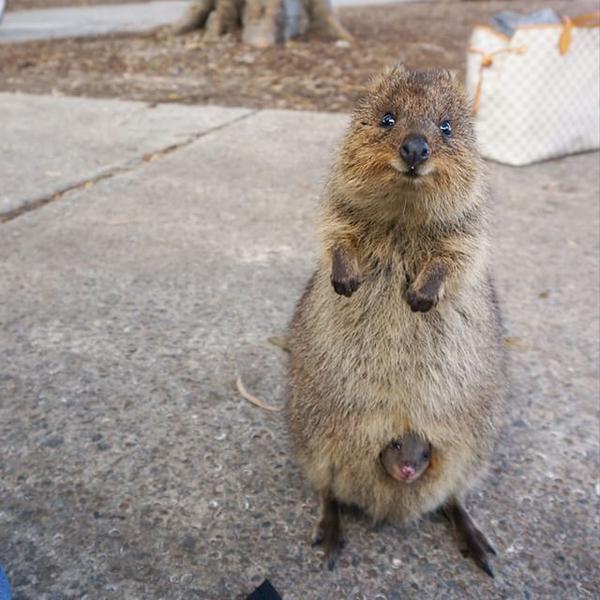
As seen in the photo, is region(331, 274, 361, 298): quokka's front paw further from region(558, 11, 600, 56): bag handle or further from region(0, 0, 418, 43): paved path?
region(0, 0, 418, 43): paved path

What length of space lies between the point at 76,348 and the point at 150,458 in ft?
2.49

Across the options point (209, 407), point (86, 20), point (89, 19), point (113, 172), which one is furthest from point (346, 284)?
point (89, 19)

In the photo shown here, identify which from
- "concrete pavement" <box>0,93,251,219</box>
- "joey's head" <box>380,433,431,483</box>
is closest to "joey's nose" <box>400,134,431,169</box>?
"joey's head" <box>380,433,431,483</box>

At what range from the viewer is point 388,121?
207cm

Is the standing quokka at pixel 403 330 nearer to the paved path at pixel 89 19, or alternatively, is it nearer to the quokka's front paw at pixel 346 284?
the quokka's front paw at pixel 346 284

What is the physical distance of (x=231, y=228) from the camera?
161 inches

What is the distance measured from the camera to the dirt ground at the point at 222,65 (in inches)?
283

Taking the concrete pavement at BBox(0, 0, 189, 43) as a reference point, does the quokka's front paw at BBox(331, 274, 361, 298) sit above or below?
above

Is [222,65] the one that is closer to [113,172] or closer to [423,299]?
[113,172]

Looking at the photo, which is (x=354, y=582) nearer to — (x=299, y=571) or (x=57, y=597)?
(x=299, y=571)

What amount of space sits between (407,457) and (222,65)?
707cm

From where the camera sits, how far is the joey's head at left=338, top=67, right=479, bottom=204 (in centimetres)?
193

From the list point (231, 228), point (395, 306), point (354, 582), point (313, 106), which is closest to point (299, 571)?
point (354, 582)

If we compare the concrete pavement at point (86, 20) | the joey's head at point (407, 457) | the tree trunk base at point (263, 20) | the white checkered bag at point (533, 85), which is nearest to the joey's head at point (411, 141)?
the joey's head at point (407, 457)
